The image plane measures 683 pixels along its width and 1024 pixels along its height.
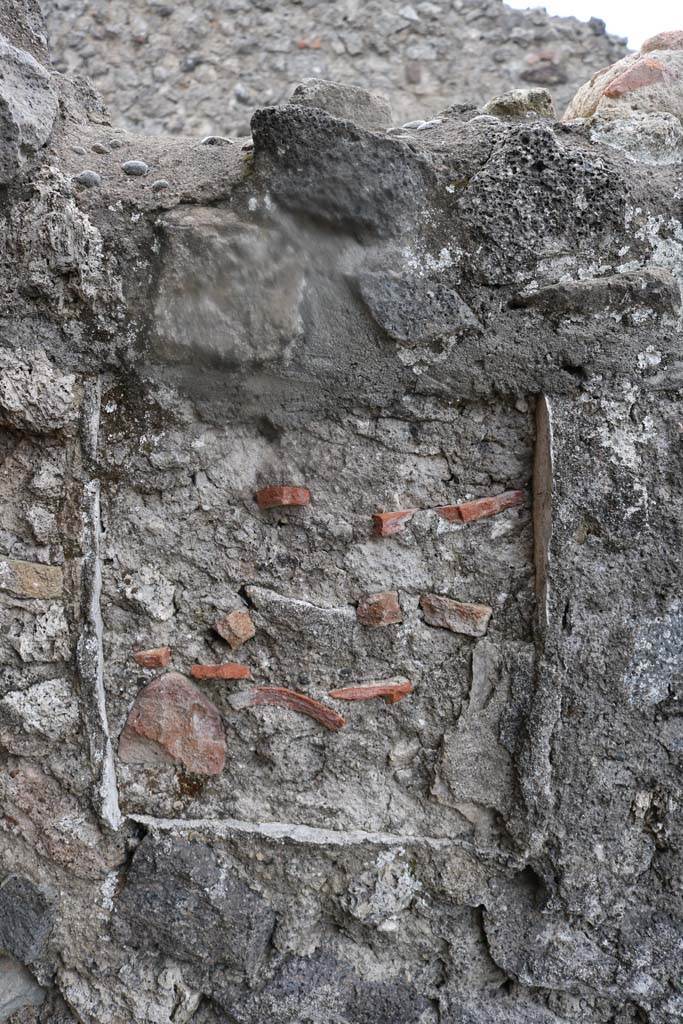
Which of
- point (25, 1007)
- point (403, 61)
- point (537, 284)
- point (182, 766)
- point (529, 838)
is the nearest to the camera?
point (537, 284)

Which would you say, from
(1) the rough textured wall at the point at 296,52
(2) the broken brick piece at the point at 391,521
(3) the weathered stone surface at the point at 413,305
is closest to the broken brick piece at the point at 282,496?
(2) the broken brick piece at the point at 391,521

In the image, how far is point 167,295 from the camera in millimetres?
1498

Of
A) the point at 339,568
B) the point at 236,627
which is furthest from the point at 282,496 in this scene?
the point at 236,627

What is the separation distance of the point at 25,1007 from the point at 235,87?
4659 mm

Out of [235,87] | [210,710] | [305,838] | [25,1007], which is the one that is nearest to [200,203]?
[210,710]

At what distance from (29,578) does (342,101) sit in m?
1.17

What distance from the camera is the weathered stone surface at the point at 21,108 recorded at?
146 cm

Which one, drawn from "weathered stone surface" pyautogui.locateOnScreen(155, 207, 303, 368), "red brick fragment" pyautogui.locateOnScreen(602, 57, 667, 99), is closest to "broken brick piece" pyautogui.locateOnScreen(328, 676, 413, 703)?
"weathered stone surface" pyautogui.locateOnScreen(155, 207, 303, 368)

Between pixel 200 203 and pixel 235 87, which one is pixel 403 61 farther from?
pixel 200 203

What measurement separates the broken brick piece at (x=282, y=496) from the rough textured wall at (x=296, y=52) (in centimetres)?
374

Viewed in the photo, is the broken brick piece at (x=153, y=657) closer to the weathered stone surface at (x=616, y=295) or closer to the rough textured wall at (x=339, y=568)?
the rough textured wall at (x=339, y=568)

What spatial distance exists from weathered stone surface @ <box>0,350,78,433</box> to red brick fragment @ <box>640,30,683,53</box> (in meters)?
1.51

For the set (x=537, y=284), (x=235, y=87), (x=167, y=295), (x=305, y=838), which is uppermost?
(x=235, y=87)

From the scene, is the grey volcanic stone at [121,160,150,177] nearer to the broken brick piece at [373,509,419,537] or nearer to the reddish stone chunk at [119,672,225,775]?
the broken brick piece at [373,509,419,537]
